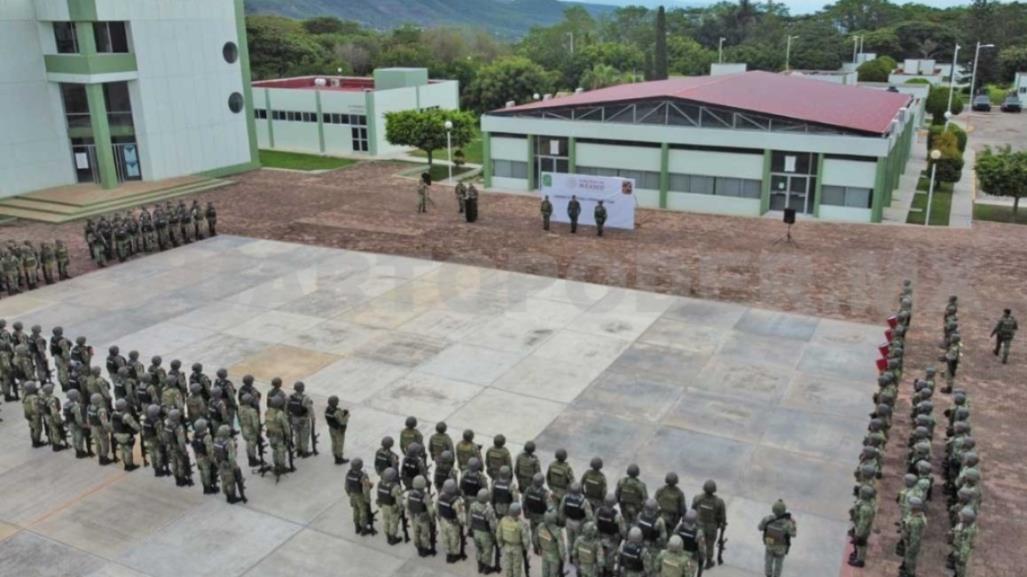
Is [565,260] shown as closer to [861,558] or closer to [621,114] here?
[621,114]

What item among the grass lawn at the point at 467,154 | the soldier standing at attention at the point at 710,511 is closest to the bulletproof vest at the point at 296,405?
the soldier standing at attention at the point at 710,511

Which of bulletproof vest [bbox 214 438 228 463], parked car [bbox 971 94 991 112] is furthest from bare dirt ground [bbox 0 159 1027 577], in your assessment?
parked car [bbox 971 94 991 112]

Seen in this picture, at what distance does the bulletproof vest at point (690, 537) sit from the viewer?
990cm

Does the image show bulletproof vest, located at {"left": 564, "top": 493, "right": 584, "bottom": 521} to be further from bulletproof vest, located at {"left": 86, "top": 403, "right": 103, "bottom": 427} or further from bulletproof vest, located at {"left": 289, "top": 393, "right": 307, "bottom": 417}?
bulletproof vest, located at {"left": 86, "top": 403, "right": 103, "bottom": 427}

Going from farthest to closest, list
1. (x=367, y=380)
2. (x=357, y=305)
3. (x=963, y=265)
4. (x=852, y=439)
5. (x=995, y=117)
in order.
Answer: (x=995, y=117), (x=963, y=265), (x=357, y=305), (x=367, y=380), (x=852, y=439)

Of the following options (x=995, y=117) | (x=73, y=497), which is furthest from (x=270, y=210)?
(x=995, y=117)

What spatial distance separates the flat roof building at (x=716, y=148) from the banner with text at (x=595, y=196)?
14.7 ft

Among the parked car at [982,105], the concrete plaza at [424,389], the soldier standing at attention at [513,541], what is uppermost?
the parked car at [982,105]

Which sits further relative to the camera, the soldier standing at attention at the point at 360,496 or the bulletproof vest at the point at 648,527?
the soldier standing at attention at the point at 360,496

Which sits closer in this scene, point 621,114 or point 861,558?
point 861,558

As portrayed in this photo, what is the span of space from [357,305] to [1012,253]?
772 inches

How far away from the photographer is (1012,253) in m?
26.0

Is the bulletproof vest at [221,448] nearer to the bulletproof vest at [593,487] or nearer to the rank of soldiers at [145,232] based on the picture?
the bulletproof vest at [593,487]

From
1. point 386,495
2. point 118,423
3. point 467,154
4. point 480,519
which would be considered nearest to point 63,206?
point 467,154
